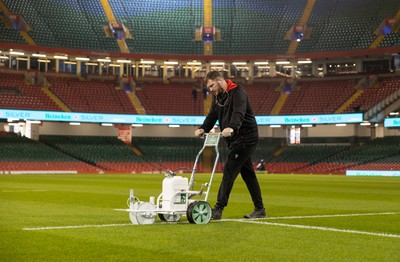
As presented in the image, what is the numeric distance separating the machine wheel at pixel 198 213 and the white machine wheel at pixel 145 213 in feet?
1.92

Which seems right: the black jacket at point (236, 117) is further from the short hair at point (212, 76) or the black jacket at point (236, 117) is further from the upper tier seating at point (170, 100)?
the upper tier seating at point (170, 100)

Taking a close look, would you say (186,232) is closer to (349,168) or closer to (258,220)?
(258,220)

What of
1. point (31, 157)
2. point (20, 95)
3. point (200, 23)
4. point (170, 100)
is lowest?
point (31, 157)

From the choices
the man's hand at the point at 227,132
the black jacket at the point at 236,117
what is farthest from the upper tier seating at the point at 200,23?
the man's hand at the point at 227,132

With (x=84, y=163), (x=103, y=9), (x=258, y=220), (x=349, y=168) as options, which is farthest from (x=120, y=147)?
(x=258, y=220)

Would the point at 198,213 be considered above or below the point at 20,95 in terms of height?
below

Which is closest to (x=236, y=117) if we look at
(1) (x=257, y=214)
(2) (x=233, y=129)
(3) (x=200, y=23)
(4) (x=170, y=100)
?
(2) (x=233, y=129)

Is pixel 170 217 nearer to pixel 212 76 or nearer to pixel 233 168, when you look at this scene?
pixel 233 168

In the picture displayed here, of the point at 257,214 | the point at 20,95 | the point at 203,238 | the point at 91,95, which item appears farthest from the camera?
the point at 91,95

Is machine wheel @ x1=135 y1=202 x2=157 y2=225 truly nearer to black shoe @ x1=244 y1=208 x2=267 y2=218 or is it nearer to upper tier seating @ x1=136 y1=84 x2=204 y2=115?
black shoe @ x1=244 y1=208 x2=267 y2=218

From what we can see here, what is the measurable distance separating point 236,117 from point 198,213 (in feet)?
5.73

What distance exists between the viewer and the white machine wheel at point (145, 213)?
10.5m

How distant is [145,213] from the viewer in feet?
34.8

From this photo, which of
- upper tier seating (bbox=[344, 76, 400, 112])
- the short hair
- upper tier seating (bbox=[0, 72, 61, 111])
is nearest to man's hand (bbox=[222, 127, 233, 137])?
the short hair
